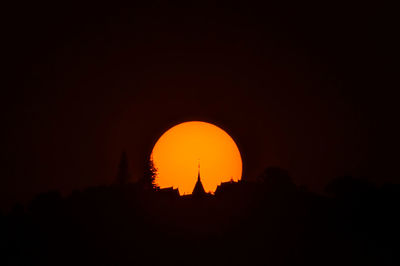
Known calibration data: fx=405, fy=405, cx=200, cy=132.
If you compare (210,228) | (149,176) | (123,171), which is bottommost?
(210,228)

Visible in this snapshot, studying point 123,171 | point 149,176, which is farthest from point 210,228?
point 123,171

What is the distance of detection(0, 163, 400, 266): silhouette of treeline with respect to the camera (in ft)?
170

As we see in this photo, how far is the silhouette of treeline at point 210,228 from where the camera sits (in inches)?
2040

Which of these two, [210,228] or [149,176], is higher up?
[149,176]

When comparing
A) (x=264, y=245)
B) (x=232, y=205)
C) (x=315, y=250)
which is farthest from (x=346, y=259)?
(x=232, y=205)

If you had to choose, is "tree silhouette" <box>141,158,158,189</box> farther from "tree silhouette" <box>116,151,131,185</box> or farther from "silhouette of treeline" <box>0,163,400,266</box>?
"silhouette of treeline" <box>0,163,400,266</box>

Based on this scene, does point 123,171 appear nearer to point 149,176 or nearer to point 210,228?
point 149,176

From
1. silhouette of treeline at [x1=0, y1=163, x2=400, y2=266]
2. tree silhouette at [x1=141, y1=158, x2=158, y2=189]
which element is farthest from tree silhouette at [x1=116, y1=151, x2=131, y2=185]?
silhouette of treeline at [x1=0, y1=163, x2=400, y2=266]

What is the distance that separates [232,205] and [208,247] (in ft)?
38.3

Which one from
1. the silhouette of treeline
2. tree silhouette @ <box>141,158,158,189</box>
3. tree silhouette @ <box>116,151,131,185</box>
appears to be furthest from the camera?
tree silhouette @ <box>116,151,131,185</box>

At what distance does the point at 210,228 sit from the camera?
5828 centimetres

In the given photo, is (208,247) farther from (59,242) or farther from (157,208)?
(59,242)

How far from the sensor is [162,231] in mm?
56938

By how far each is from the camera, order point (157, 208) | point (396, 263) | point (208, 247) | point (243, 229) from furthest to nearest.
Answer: point (157, 208), point (243, 229), point (208, 247), point (396, 263)
